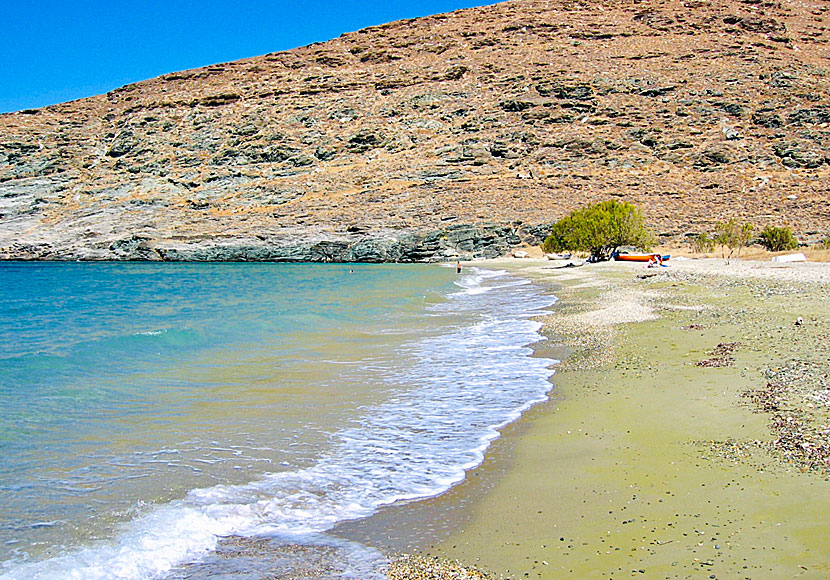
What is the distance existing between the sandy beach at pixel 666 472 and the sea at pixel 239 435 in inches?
21.1

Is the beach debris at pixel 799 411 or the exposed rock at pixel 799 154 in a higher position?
the exposed rock at pixel 799 154

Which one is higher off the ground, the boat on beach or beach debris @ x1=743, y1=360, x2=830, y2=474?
the boat on beach

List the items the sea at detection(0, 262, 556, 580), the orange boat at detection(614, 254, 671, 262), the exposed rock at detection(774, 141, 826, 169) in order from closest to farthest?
the sea at detection(0, 262, 556, 580) < the orange boat at detection(614, 254, 671, 262) < the exposed rock at detection(774, 141, 826, 169)

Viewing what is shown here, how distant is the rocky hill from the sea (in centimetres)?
4804

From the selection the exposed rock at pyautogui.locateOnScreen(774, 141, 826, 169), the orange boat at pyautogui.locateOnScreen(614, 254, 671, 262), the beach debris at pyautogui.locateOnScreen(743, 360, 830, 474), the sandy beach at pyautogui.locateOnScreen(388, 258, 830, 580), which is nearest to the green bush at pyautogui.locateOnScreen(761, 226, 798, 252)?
the orange boat at pyautogui.locateOnScreen(614, 254, 671, 262)

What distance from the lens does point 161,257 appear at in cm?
6756

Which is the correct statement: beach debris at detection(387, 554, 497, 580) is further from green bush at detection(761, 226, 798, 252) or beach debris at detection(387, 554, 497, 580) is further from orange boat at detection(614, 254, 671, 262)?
green bush at detection(761, 226, 798, 252)

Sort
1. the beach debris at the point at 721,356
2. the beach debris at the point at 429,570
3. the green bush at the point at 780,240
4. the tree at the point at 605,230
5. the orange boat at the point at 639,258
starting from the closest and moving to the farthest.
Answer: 1. the beach debris at the point at 429,570
2. the beach debris at the point at 721,356
3. the orange boat at the point at 639,258
4. the tree at the point at 605,230
5. the green bush at the point at 780,240

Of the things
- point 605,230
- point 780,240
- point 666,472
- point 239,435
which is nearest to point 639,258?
point 605,230

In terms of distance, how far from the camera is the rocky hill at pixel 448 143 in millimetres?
63219

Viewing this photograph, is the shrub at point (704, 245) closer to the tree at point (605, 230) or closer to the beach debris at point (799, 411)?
the tree at point (605, 230)

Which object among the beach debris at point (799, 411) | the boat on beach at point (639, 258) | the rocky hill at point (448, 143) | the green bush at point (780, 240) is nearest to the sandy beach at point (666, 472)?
the beach debris at point (799, 411)

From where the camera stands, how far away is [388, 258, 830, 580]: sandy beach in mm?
3793

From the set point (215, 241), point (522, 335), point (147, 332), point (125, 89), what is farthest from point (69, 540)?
point (125, 89)
